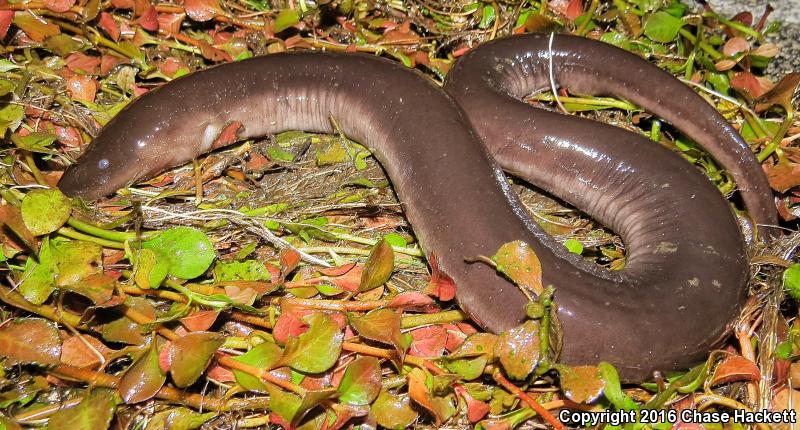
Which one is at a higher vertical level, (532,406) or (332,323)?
(332,323)

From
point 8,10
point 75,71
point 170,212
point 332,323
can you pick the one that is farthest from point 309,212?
point 8,10

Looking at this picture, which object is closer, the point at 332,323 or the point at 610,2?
the point at 332,323

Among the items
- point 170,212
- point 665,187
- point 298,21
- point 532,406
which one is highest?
point 298,21

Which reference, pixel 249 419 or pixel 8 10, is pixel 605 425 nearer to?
pixel 249 419

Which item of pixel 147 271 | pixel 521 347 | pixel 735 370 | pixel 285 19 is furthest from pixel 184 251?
pixel 735 370

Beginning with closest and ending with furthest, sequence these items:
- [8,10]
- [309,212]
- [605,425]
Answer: [605,425]
[309,212]
[8,10]

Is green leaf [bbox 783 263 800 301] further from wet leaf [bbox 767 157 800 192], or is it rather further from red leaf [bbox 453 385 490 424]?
red leaf [bbox 453 385 490 424]

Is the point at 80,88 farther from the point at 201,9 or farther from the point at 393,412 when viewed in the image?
the point at 393,412
